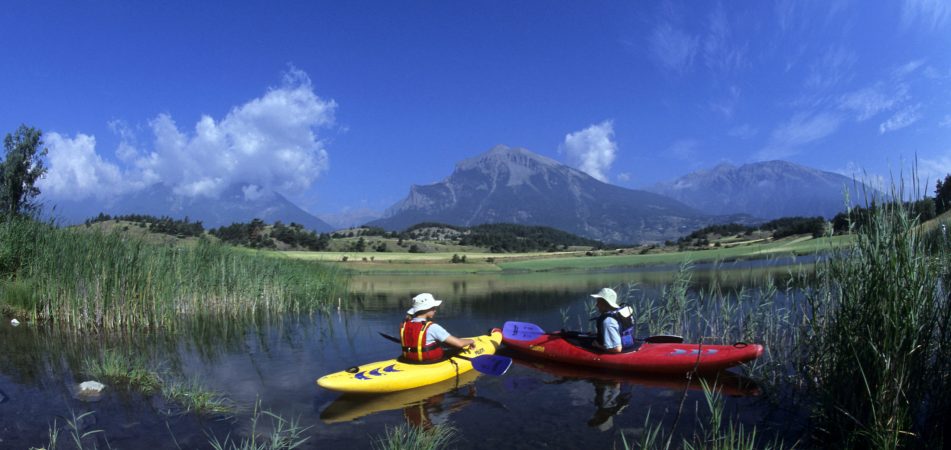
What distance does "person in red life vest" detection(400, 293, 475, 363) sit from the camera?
9.95m

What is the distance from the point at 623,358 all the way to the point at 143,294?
1247 cm

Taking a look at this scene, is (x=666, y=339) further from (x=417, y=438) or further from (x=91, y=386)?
(x=91, y=386)

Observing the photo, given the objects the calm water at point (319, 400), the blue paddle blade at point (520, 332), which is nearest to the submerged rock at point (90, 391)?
the calm water at point (319, 400)

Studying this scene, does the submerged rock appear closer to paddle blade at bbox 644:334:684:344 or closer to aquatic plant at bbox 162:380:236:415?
aquatic plant at bbox 162:380:236:415

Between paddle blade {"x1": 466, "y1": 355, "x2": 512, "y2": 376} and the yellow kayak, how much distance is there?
0.40m

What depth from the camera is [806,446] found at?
648 centimetres

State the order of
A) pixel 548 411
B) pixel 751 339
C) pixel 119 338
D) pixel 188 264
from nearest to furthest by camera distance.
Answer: pixel 548 411
pixel 751 339
pixel 119 338
pixel 188 264

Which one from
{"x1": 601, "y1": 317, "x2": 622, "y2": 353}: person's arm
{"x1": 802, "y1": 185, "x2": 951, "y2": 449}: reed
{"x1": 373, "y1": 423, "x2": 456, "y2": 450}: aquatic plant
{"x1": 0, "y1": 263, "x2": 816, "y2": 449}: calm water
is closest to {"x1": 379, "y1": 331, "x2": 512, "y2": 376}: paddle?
{"x1": 0, "y1": 263, "x2": 816, "y2": 449}: calm water

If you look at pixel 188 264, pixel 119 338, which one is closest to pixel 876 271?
pixel 119 338

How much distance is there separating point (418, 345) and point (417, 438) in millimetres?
4456

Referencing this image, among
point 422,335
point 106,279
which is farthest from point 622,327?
point 106,279

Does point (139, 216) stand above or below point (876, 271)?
above

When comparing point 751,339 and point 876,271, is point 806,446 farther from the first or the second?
point 751,339

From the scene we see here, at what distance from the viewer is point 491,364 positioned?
10.0 m
